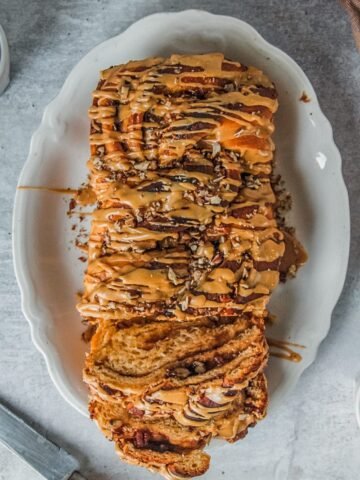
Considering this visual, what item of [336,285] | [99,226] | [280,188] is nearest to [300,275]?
[336,285]

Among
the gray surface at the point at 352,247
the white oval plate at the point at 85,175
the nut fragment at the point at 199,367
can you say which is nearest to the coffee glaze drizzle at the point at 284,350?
Answer: the white oval plate at the point at 85,175

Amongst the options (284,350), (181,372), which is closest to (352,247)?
(284,350)

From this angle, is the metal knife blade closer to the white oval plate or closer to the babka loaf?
the white oval plate

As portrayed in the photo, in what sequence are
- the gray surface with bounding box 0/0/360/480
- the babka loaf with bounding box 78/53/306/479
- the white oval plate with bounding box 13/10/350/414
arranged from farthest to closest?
1. the gray surface with bounding box 0/0/360/480
2. the white oval plate with bounding box 13/10/350/414
3. the babka loaf with bounding box 78/53/306/479

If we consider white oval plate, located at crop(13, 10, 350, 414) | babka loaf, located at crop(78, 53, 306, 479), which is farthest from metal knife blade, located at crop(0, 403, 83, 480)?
babka loaf, located at crop(78, 53, 306, 479)

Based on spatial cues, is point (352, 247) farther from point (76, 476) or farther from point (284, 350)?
point (76, 476)

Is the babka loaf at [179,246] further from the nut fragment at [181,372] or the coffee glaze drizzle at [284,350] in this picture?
the coffee glaze drizzle at [284,350]
